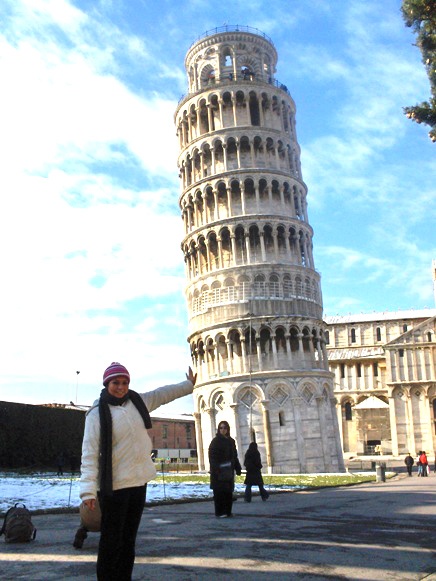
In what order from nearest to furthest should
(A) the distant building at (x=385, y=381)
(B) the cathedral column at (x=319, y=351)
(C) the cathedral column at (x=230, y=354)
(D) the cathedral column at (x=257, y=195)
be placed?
(C) the cathedral column at (x=230, y=354)
(B) the cathedral column at (x=319, y=351)
(D) the cathedral column at (x=257, y=195)
(A) the distant building at (x=385, y=381)

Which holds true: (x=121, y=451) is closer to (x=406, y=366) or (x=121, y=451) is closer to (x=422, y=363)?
(x=406, y=366)

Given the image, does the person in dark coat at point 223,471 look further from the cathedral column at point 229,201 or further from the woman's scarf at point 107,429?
the cathedral column at point 229,201

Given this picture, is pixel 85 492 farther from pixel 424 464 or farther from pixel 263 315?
pixel 263 315

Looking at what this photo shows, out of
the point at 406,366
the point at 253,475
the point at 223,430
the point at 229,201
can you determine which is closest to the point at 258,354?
the point at 229,201

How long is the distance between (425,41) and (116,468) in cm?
740

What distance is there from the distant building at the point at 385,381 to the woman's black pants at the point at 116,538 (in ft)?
225

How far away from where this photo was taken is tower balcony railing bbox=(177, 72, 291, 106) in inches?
2132

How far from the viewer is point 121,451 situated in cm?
553

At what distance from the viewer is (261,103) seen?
178ft

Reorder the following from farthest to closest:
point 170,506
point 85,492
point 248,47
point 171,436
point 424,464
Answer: point 171,436
point 248,47
point 424,464
point 170,506
point 85,492

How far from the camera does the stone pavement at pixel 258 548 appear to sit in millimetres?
7043

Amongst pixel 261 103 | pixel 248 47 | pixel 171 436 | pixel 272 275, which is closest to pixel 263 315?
pixel 272 275

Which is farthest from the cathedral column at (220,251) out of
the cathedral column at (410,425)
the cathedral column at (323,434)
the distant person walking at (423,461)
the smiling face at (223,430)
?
the smiling face at (223,430)

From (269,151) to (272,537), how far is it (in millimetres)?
46529
